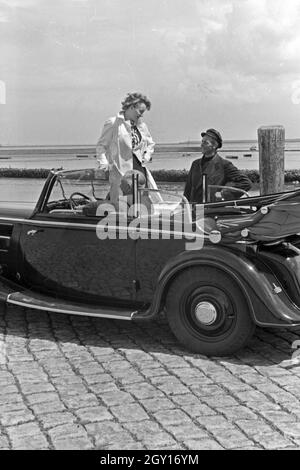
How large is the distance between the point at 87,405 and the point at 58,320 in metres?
1.91

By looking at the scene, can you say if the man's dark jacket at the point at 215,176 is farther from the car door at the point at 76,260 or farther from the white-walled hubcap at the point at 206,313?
the white-walled hubcap at the point at 206,313

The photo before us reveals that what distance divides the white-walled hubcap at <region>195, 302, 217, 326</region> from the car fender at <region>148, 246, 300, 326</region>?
0.29 m

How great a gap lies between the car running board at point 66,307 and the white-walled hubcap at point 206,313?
503 millimetres

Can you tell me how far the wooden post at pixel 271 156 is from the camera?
7641 millimetres

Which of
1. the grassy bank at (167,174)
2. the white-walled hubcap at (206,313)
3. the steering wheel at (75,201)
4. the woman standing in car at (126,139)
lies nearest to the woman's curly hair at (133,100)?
the woman standing in car at (126,139)

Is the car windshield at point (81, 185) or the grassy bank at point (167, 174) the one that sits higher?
the grassy bank at point (167, 174)

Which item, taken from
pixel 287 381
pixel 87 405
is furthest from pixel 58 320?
pixel 287 381

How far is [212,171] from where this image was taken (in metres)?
6.71

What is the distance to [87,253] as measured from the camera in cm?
503

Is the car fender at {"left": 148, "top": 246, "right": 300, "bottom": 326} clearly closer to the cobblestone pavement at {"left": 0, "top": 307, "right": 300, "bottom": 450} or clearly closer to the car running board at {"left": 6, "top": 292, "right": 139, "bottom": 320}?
the car running board at {"left": 6, "top": 292, "right": 139, "bottom": 320}

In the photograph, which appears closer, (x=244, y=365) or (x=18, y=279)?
(x=244, y=365)

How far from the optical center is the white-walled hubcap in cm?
457
